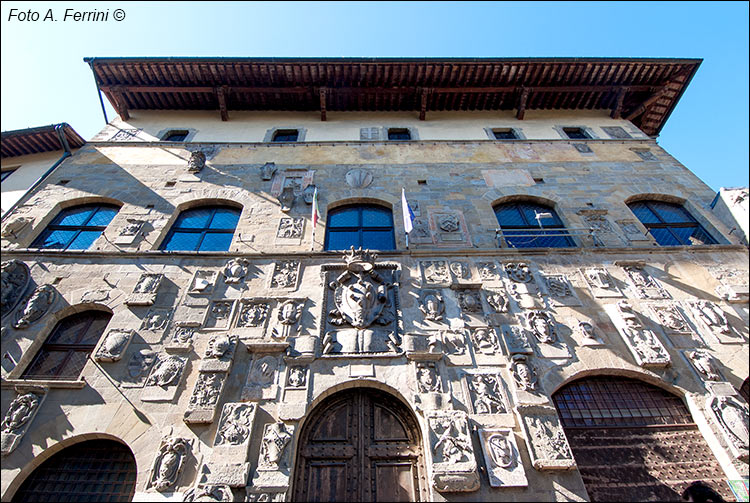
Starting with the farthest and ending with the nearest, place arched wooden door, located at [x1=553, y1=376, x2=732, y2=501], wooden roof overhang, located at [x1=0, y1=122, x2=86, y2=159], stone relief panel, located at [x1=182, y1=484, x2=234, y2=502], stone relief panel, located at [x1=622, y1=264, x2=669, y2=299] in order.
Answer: wooden roof overhang, located at [x1=0, y1=122, x2=86, y2=159] < stone relief panel, located at [x1=622, y1=264, x2=669, y2=299] < arched wooden door, located at [x1=553, y1=376, x2=732, y2=501] < stone relief panel, located at [x1=182, y1=484, x2=234, y2=502]

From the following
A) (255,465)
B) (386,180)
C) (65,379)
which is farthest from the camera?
(386,180)

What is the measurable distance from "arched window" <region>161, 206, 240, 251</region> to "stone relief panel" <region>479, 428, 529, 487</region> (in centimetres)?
673

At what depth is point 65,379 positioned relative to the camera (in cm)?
658

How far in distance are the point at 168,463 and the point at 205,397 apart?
38.4 inches

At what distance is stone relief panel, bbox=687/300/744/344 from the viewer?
22.7 ft

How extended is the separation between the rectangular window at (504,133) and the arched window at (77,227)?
37.6 ft

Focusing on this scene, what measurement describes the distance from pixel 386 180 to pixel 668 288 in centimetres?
683

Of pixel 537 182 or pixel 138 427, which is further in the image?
pixel 537 182

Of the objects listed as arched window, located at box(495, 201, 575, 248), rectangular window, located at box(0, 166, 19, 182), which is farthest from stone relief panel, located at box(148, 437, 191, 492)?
rectangular window, located at box(0, 166, 19, 182)

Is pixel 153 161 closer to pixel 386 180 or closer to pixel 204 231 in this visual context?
pixel 204 231

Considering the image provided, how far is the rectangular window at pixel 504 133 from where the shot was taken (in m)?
12.5

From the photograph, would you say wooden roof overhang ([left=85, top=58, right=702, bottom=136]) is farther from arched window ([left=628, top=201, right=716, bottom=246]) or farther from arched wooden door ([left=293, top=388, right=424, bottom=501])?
arched wooden door ([left=293, top=388, right=424, bottom=501])

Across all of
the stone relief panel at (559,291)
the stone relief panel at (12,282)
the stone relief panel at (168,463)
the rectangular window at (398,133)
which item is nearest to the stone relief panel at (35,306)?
the stone relief panel at (12,282)

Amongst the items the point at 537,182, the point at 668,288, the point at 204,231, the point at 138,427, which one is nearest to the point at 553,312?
the point at 668,288
